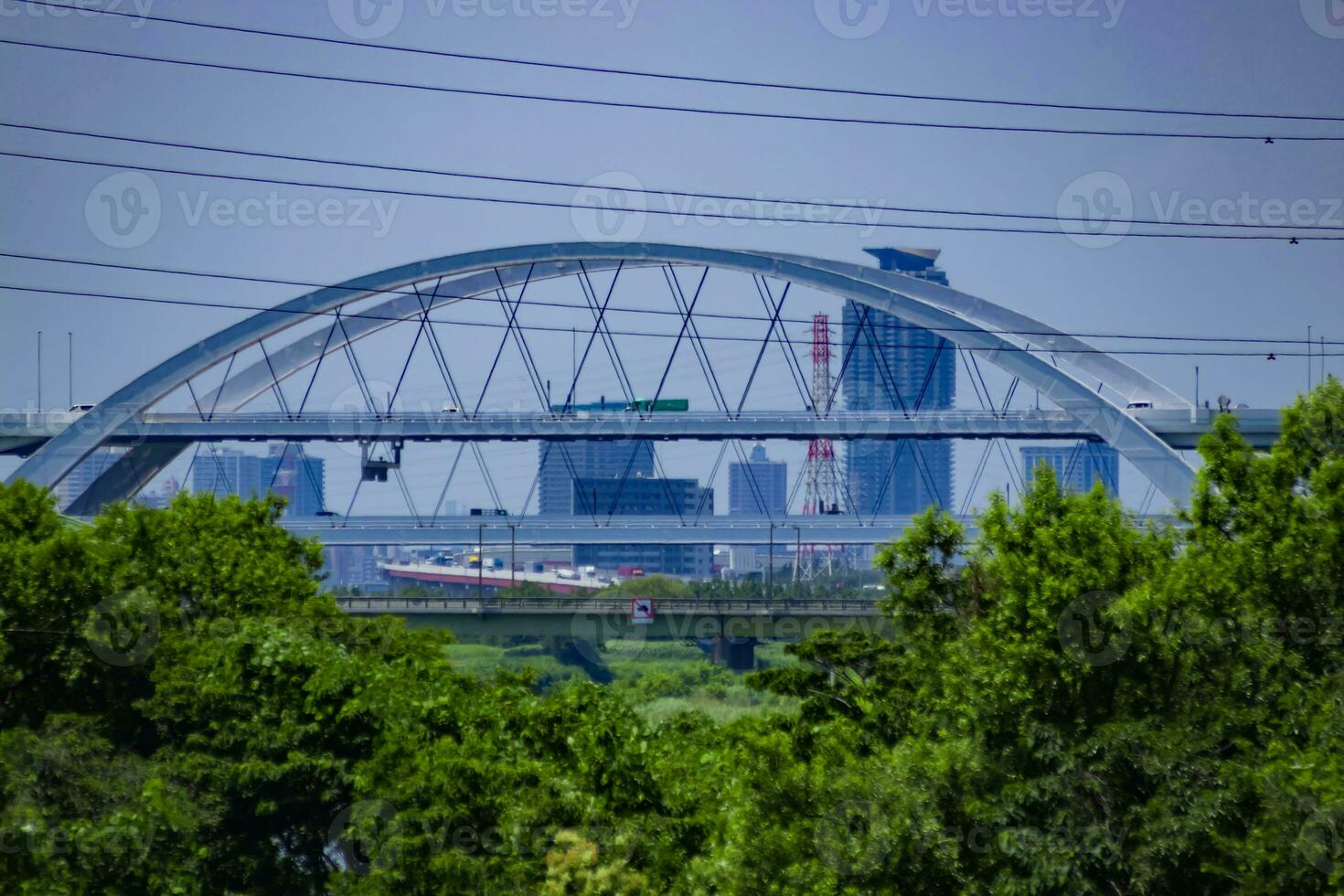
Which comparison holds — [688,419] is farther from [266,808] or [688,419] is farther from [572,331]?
[266,808]

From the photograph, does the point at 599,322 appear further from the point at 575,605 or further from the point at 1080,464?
the point at 1080,464

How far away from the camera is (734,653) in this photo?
67375mm

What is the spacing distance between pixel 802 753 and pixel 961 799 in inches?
159

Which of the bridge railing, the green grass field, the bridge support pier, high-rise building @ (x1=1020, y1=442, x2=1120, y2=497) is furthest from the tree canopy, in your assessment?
the bridge support pier

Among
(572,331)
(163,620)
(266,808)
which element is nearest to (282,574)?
(163,620)

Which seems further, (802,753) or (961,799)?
(802,753)

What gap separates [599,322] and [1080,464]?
75.2 meters

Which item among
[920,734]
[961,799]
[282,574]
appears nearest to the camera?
[961,799]

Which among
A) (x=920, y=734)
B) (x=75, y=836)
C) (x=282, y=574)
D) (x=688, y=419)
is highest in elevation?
(x=688, y=419)

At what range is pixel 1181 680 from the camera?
18328 mm

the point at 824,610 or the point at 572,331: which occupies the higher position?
the point at 572,331

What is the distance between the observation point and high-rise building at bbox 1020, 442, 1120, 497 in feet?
79.5

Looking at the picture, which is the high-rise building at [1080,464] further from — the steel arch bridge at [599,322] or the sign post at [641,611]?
the sign post at [641,611]

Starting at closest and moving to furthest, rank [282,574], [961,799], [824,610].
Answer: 1. [961,799]
2. [282,574]
3. [824,610]
